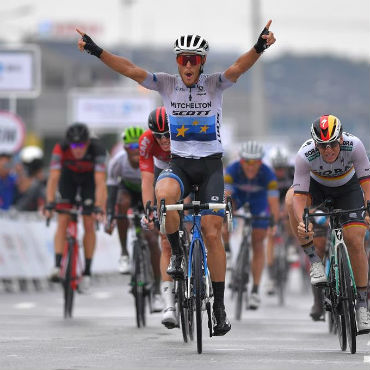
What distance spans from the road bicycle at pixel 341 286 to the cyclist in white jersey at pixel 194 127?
80 centimetres

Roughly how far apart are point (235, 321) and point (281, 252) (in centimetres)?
543

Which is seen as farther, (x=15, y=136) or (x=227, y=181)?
(x=15, y=136)

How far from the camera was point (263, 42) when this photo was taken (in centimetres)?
1181

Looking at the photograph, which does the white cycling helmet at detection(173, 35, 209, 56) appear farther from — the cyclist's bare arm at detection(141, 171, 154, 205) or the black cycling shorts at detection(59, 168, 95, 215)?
the black cycling shorts at detection(59, 168, 95, 215)

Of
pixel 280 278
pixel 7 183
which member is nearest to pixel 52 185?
pixel 280 278

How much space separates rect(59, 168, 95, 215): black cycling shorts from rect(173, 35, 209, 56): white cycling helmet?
5359 mm

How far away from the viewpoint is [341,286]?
1195 centimetres

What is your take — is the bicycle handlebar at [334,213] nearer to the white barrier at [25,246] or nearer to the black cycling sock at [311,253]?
the black cycling sock at [311,253]

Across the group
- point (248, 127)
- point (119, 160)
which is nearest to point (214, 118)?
point (119, 160)

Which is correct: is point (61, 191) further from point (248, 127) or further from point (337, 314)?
point (248, 127)

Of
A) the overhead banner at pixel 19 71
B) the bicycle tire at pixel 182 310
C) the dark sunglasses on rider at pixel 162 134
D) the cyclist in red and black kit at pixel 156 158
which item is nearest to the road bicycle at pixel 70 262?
the cyclist in red and black kit at pixel 156 158

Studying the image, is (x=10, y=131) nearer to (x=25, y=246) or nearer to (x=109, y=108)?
(x=25, y=246)

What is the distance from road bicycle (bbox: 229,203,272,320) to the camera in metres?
17.8

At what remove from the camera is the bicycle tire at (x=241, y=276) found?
57.6ft
